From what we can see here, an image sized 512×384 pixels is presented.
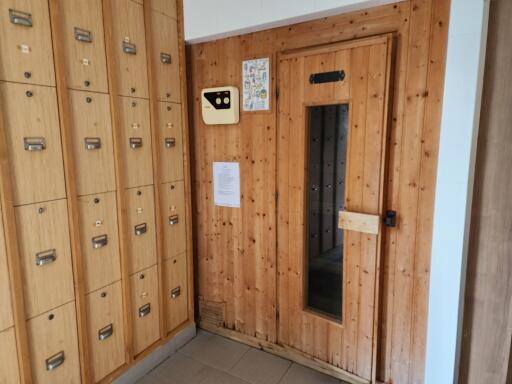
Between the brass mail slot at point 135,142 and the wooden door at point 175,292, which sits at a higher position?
the brass mail slot at point 135,142

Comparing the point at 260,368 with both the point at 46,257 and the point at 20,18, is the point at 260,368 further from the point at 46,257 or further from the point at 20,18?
the point at 20,18

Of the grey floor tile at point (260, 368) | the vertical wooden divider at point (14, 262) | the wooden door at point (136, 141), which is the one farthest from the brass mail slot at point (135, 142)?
the grey floor tile at point (260, 368)

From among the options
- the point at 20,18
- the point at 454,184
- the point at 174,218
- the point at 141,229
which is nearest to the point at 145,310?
the point at 141,229

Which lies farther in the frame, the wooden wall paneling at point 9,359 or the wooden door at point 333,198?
the wooden door at point 333,198

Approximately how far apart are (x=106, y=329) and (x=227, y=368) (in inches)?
36.3

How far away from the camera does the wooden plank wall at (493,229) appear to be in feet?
4.92

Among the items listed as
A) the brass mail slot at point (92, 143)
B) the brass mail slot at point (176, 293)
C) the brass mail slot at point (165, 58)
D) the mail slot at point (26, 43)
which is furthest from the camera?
the brass mail slot at point (176, 293)

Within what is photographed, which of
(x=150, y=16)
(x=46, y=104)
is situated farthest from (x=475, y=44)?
(x=46, y=104)

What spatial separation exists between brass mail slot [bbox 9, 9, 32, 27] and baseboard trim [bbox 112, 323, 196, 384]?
2106 millimetres


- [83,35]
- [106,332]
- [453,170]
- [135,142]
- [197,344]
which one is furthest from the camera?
[197,344]

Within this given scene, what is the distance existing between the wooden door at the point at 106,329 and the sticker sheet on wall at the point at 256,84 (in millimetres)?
1534

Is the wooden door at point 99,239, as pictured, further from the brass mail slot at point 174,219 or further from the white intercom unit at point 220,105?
the white intercom unit at point 220,105

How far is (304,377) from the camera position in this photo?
7.47 ft

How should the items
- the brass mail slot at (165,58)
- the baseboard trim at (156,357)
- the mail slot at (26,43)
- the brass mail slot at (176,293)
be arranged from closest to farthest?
1. the mail slot at (26,43)
2. the baseboard trim at (156,357)
3. the brass mail slot at (165,58)
4. the brass mail slot at (176,293)
